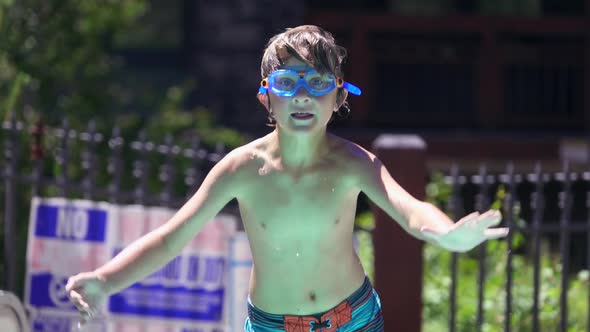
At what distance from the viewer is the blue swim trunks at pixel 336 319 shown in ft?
10.3

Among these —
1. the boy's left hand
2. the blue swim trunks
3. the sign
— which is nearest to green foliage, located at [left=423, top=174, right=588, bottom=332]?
the sign

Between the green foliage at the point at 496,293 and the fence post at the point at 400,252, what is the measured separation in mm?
623

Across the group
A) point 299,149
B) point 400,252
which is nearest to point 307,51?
point 299,149

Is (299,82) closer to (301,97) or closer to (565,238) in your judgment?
(301,97)

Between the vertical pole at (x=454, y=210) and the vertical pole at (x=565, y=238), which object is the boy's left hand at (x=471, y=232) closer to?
the vertical pole at (x=454, y=210)

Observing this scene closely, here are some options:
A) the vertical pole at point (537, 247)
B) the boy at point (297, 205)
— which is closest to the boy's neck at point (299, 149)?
the boy at point (297, 205)

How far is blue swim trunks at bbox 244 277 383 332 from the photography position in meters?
3.14

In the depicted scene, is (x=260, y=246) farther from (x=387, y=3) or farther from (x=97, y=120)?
(x=387, y=3)

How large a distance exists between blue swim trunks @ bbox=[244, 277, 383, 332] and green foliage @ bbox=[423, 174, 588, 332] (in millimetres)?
2346

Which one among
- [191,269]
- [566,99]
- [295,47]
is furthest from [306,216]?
[566,99]

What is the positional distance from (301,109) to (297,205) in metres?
0.30

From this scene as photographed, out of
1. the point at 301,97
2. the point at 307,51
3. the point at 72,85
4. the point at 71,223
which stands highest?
the point at 72,85

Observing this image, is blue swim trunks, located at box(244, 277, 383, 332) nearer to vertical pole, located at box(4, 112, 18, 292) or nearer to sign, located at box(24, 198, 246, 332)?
sign, located at box(24, 198, 246, 332)

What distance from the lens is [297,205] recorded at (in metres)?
3.13
